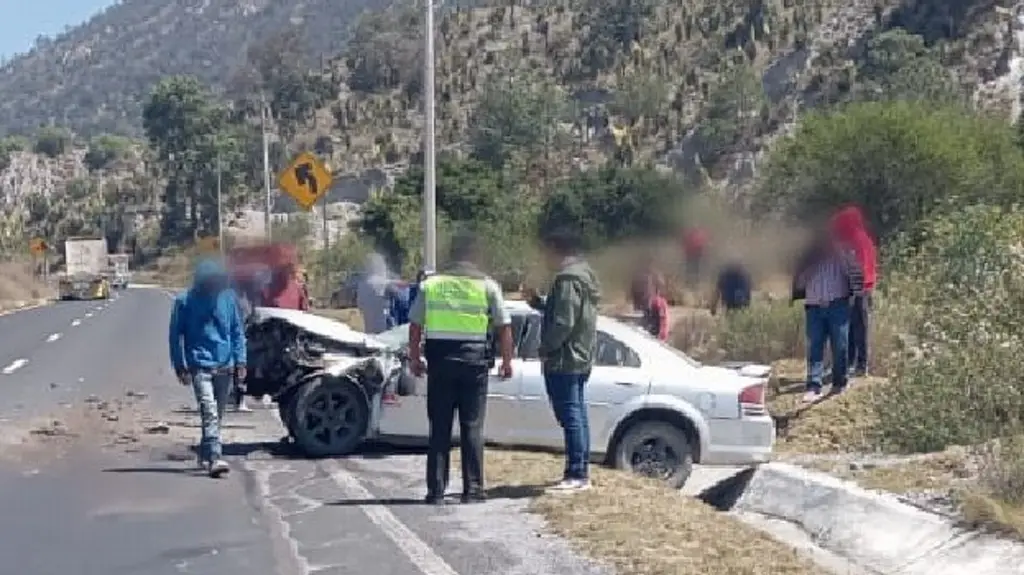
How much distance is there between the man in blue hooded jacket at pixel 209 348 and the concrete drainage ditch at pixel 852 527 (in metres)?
4.13

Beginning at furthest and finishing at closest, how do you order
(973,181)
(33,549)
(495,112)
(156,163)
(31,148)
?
1. (31,148)
2. (156,163)
3. (495,112)
4. (973,181)
5. (33,549)

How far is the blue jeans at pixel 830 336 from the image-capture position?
1645cm

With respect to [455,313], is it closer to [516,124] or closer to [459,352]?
[459,352]

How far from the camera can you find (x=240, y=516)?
11.5 m

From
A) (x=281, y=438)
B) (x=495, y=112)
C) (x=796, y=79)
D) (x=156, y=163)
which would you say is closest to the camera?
(x=281, y=438)

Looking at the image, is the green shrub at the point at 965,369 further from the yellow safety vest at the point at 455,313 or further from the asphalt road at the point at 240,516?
the yellow safety vest at the point at 455,313

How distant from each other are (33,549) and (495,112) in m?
66.5

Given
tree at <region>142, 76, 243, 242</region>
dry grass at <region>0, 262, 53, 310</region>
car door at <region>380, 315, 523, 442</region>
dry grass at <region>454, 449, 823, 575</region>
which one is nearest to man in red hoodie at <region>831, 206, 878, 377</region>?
car door at <region>380, 315, 523, 442</region>

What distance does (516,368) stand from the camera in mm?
13680

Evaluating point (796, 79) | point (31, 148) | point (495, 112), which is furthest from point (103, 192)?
point (796, 79)

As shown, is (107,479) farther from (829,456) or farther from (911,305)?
(911,305)

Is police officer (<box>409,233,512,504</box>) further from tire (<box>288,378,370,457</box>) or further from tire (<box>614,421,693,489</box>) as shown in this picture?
tire (<box>288,378,370,457</box>)

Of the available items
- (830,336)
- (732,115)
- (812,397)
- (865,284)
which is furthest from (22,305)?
(865,284)

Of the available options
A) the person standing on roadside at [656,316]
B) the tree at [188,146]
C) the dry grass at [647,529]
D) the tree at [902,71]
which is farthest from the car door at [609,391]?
the tree at [188,146]
